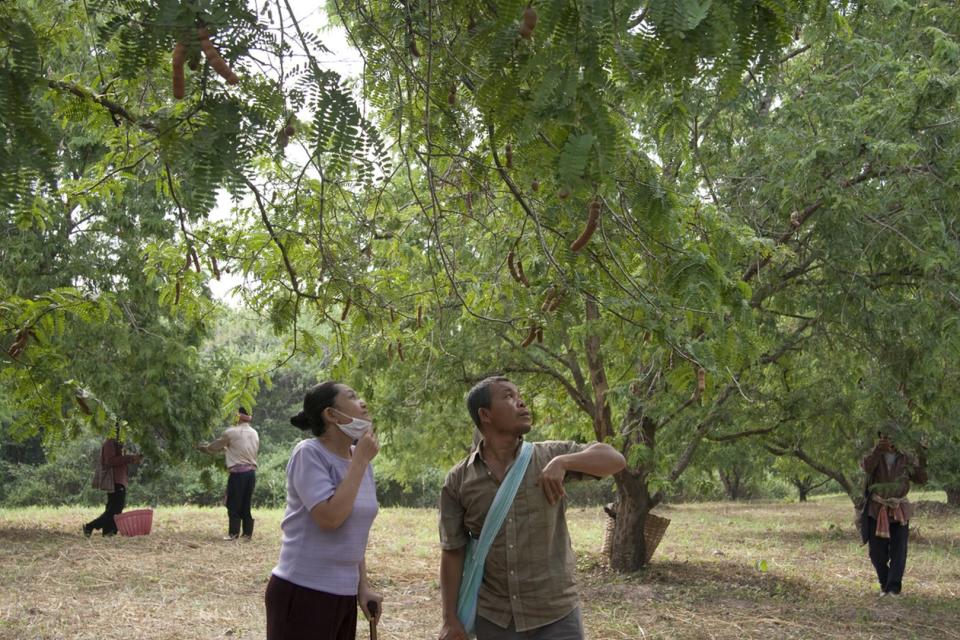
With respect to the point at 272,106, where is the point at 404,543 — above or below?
below

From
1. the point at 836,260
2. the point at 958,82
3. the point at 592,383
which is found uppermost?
the point at 958,82

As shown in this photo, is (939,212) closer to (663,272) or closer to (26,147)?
(663,272)

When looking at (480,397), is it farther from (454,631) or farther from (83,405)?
(83,405)

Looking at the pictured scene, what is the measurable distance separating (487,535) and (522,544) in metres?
0.13

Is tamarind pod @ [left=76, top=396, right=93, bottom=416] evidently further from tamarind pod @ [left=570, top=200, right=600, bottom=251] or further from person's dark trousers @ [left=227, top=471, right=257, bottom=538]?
person's dark trousers @ [left=227, top=471, right=257, bottom=538]

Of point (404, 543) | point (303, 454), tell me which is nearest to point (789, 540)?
point (404, 543)

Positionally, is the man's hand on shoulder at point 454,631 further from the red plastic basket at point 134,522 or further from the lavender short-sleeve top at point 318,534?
the red plastic basket at point 134,522

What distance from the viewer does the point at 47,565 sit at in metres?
10.2

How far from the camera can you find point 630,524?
438 inches

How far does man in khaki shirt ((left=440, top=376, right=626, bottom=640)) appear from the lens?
3684mm

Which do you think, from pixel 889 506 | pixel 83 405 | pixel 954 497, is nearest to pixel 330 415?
pixel 83 405

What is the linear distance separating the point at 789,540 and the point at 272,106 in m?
14.9

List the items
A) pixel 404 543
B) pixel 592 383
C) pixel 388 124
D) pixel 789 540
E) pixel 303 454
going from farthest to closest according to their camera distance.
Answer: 1. pixel 789 540
2. pixel 404 543
3. pixel 592 383
4. pixel 388 124
5. pixel 303 454

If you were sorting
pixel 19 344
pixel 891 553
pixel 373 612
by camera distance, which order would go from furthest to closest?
pixel 891 553
pixel 19 344
pixel 373 612
